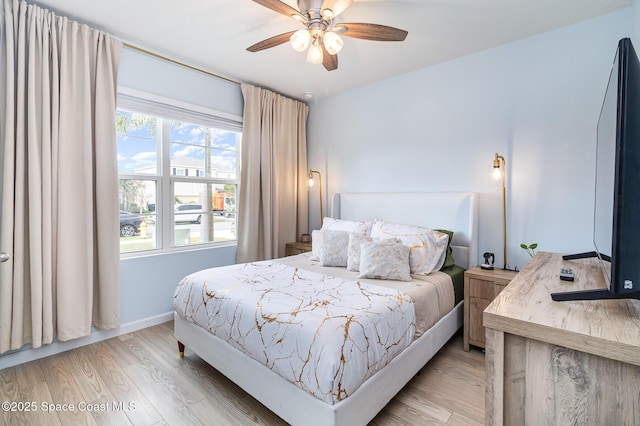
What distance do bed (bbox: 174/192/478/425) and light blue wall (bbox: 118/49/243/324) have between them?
0.83 meters

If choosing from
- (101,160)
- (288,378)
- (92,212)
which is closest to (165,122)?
(101,160)

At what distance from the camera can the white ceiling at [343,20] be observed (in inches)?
83.4

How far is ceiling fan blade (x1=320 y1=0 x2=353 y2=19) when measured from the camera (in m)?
Answer: 1.76

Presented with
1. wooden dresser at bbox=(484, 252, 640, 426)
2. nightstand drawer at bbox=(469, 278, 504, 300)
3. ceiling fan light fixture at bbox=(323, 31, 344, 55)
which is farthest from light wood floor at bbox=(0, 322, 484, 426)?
ceiling fan light fixture at bbox=(323, 31, 344, 55)

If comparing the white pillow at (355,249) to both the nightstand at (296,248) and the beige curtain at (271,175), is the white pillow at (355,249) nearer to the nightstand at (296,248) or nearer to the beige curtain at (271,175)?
the nightstand at (296,248)

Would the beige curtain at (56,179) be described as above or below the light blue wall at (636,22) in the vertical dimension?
below

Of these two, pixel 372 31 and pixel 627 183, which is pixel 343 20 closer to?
pixel 372 31

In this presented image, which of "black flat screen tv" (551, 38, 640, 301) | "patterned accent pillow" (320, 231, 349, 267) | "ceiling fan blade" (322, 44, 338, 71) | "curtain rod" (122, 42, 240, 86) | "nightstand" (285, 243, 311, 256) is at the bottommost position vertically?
"nightstand" (285, 243, 311, 256)

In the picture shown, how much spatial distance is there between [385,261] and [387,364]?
820mm

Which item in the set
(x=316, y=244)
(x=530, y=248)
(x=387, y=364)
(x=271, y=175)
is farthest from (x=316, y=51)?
(x=530, y=248)

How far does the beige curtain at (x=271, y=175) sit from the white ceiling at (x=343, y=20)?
62cm

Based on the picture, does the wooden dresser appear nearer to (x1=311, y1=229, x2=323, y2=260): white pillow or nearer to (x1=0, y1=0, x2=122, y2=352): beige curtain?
(x1=311, y1=229, x2=323, y2=260): white pillow

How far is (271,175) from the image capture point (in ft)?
12.4

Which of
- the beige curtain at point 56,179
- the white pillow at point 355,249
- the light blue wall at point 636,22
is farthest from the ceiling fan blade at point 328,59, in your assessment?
the light blue wall at point 636,22
